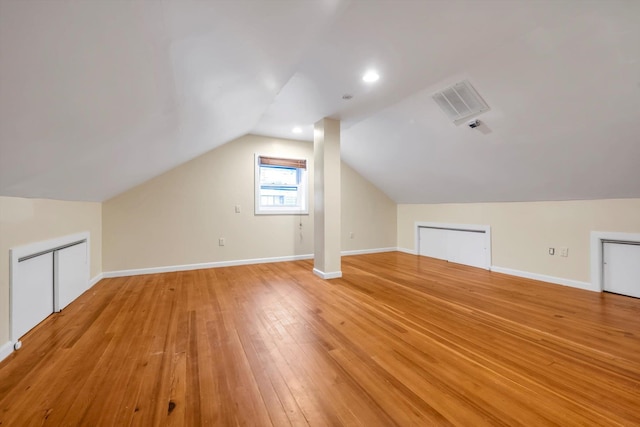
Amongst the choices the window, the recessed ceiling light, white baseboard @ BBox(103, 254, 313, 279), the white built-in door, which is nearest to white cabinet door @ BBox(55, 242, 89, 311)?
white baseboard @ BBox(103, 254, 313, 279)

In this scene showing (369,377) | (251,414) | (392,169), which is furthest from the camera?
(392,169)

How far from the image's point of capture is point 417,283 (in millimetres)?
3324

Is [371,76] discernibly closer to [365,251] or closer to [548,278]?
[548,278]

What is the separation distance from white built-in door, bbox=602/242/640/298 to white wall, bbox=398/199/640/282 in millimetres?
151

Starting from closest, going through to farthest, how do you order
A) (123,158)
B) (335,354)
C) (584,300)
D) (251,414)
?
(251,414)
(335,354)
(123,158)
(584,300)

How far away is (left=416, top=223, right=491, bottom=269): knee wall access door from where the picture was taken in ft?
13.6

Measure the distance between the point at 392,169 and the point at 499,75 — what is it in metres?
2.43

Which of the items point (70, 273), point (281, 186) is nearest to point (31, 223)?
point (70, 273)

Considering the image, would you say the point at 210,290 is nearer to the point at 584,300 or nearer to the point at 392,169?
the point at 392,169

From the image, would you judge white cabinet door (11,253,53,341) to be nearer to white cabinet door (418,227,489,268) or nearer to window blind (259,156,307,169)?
window blind (259,156,307,169)

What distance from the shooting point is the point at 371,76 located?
2498 mm

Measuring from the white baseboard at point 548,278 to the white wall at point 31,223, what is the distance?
17.2 ft

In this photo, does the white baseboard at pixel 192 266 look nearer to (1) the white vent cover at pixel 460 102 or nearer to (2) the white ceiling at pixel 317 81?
(2) the white ceiling at pixel 317 81

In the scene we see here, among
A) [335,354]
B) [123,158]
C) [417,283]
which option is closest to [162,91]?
[123,158]
